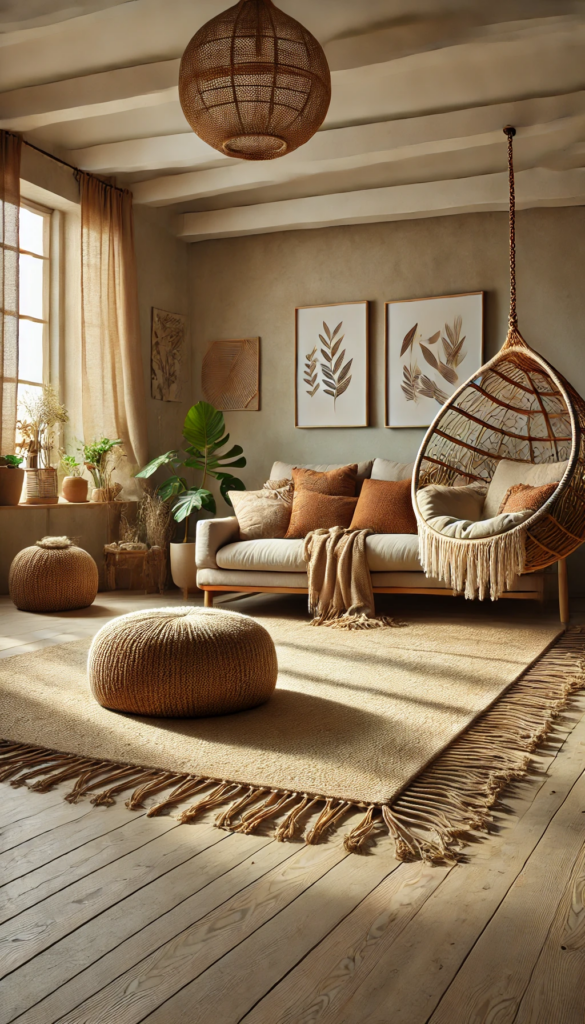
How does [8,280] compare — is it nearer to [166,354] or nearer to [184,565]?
[166,354]

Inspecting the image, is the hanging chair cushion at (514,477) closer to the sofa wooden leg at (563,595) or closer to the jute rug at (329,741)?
the sofa wooden leg at (563,595)

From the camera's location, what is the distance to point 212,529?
197 inches

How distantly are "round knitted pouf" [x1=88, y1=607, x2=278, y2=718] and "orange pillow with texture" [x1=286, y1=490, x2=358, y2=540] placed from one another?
237 cm

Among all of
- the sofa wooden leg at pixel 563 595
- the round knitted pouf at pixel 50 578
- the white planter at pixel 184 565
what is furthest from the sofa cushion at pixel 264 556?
the sofa wooden leg at pixel 563 595

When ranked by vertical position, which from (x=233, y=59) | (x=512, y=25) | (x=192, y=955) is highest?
(x=512, y=25)

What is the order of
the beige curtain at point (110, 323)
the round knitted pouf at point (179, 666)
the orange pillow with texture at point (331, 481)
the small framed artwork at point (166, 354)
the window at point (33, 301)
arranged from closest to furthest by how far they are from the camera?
the round knitted pouf at point (179, 666) → the orange pillow with texture at point (331, 481) → the window at point (33, 301) → the beige curtain at point (110, 323) → the small framed artwork at point (166, 354)

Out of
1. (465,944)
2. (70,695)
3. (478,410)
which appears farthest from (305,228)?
(465,944)

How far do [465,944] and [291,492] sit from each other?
4159 millimetres

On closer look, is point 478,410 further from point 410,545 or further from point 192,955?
point 192,955

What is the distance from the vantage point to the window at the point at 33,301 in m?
5.61

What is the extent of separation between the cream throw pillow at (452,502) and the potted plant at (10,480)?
2.45 m

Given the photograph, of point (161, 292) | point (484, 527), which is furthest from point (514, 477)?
point (161, 292)

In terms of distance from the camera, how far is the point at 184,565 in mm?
5438

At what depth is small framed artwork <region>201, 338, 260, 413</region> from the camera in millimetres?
6605
